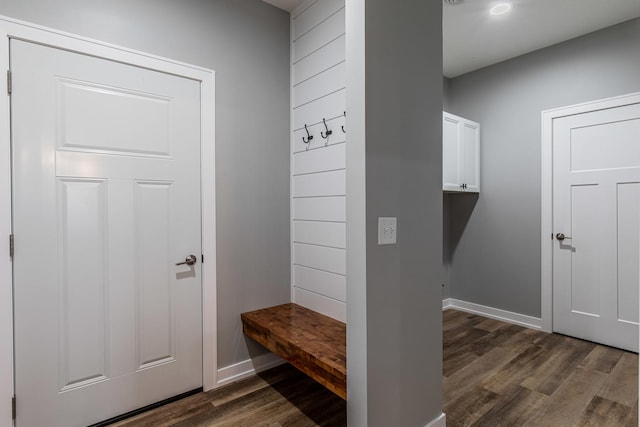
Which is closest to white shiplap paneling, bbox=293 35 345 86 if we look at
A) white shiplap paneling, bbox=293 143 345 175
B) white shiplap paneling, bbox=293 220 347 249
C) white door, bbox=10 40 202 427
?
white shiplap paneling, bbox=293 143 345 175

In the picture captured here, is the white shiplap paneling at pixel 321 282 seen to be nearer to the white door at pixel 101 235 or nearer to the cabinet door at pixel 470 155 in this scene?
the white door at pixel 101 235

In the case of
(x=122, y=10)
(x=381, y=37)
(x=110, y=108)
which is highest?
(x=122, y=10)

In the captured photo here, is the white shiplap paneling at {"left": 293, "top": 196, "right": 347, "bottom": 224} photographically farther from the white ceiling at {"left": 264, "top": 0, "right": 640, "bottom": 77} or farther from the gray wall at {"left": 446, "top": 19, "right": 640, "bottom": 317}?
the gray wall at {"left": 446, "top": 19, "right": 640, "bottom": 317}

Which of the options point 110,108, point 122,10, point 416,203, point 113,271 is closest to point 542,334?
point 416,203

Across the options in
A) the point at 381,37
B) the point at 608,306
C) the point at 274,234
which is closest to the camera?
the point at 381,37

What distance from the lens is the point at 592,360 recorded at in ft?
8.94

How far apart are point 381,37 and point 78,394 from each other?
2.49 m

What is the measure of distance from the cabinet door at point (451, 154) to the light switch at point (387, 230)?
6.94 feet

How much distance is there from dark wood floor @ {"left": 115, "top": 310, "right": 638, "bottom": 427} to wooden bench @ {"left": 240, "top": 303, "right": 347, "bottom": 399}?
1.17ft

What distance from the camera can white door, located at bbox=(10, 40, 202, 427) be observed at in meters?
1.72

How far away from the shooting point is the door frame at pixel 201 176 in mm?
1645

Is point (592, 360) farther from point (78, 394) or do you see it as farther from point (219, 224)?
point (78, 394)

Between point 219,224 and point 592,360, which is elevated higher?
point 219,224

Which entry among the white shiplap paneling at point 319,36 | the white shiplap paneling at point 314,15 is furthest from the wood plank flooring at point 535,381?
the white shiplap paneling at point 314,15
